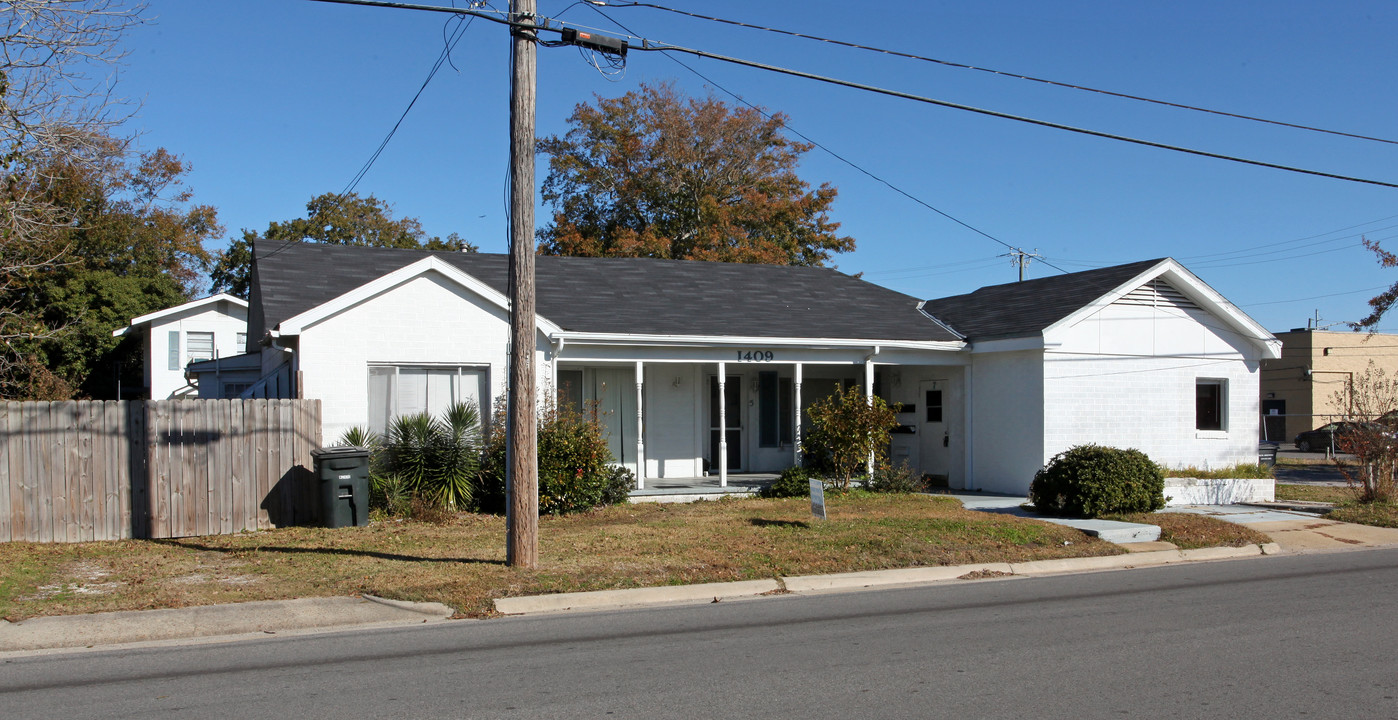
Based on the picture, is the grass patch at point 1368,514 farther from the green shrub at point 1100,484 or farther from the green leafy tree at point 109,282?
the green leafy tree at point 109,282

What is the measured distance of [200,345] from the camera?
34.3 meters

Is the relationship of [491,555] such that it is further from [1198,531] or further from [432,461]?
[1198,531]

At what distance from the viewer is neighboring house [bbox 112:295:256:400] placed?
33.6 m

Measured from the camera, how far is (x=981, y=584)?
1099 cm

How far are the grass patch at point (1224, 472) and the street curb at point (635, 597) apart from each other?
36.0 ft

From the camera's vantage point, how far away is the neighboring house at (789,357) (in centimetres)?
1633

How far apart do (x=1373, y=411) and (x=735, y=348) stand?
12.2 meters

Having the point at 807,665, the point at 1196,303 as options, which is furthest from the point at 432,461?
the point at 1196,303

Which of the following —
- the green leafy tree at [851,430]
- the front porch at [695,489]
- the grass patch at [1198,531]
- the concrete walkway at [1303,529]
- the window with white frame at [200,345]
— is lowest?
the concrete walkway at [1303,529]

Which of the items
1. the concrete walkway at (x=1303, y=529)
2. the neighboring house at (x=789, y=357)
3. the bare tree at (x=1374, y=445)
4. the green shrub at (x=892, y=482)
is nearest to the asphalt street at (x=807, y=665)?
the concrete walkway at (x=1303, y=529)

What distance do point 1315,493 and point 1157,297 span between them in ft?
17.3

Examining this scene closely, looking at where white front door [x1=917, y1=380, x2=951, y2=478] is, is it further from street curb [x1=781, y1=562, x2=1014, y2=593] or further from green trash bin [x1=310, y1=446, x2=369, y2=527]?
green trash bin [x1=310, y1=446, x2=369, y2=527]

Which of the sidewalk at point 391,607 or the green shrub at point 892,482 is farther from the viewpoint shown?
the green shrub at point 892,482

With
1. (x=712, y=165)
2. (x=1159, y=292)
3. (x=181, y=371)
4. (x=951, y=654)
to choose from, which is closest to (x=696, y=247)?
(x=712, y=165)
